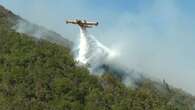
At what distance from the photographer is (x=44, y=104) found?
119 m

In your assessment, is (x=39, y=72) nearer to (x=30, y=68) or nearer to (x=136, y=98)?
(x=30, y=68)

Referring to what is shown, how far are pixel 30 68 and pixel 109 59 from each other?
34219 mm

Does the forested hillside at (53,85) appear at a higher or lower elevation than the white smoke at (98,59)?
lower

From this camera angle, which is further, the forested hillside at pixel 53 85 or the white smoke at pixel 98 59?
the white smoke at pixel 98 59

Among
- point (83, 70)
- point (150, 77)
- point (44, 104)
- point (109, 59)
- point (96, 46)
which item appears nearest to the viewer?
point (44, 104)

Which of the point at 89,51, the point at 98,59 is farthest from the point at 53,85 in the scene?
the point at 98,59

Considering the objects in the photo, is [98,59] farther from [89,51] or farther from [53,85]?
[53,85]

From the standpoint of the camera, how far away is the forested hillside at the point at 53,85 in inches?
4751

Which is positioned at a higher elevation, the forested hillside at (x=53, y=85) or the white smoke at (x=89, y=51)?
the white smoke at (x=89, y=51)

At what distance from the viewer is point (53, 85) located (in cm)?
12769

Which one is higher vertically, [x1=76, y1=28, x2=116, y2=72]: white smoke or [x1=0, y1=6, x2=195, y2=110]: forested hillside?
[x1=76, y1=28, x2=116, y2=72]: white smoke

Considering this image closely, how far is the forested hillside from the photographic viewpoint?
120688mm

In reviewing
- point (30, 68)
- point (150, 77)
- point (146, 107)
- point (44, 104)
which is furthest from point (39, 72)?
point (150, 77)

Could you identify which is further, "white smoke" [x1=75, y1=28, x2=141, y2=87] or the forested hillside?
"white smoke" [x1=75, y1=28, x2=141, y2=87]
